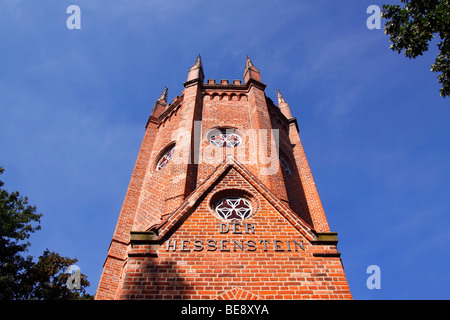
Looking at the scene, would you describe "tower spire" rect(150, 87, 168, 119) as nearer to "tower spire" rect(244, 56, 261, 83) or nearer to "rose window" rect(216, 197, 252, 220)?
"tower spire" rect(244, 56, 261, 83)

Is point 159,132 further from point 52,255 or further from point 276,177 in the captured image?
point 52,255

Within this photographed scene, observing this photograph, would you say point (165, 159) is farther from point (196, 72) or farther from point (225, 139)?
point (196, 72)

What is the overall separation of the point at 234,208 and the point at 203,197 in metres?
0.78

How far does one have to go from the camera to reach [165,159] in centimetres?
1388

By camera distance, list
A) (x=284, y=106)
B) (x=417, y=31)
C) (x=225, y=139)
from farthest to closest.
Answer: (x=284, y=106) < (x=225, y=139) < (x=417, y=31)

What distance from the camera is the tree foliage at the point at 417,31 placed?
29.4ft

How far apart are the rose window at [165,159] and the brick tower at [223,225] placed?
6 cm

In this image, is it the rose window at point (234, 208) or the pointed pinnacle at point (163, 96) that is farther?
the pointed pinnacle at point (163, 96)

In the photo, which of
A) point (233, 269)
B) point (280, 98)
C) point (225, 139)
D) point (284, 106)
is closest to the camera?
point (233, 269)

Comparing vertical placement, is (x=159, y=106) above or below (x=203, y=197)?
above

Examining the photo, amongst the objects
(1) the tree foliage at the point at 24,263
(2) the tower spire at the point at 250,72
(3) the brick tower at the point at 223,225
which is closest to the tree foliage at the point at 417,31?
(3) the brick tower at the point at 223,225

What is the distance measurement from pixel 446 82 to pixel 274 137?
6.36m

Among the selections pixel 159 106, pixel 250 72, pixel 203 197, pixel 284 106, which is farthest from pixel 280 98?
pixel 203 197

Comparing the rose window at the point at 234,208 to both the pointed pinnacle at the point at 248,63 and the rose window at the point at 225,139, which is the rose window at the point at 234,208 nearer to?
the rose window at the point at 225,139
